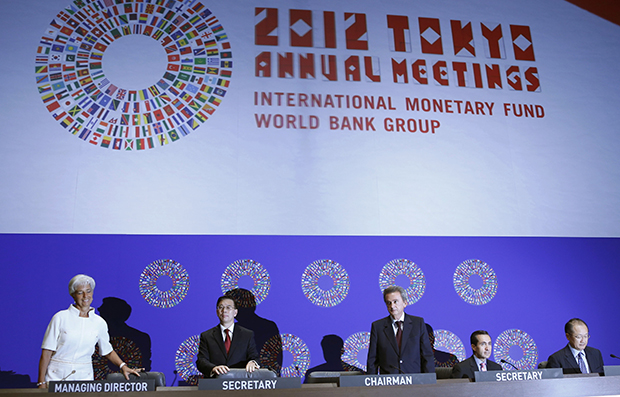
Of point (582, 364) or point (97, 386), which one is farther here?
point (582, 364)

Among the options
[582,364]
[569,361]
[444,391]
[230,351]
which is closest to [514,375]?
[444,391]

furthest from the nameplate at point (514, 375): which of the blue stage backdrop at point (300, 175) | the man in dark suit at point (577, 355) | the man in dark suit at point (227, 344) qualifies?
the blue stage backdrop at point (300, 175)

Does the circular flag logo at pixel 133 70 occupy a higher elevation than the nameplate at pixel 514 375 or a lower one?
higher

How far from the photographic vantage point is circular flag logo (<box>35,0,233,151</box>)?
4938mm

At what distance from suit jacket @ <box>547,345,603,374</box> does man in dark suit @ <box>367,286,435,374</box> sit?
79 cm

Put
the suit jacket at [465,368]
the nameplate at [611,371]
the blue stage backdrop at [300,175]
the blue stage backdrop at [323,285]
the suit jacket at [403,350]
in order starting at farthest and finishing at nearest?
1. the blue stage backdrop at [300,175]
2. the blue stage backdrop at [323,285]
3. the suit jacket at [403,350]
4. the suit jacket at [465,368]
5. the nameplate at [611,371]

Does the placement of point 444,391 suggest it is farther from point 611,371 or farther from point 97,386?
point 97,386

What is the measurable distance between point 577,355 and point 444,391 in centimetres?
182

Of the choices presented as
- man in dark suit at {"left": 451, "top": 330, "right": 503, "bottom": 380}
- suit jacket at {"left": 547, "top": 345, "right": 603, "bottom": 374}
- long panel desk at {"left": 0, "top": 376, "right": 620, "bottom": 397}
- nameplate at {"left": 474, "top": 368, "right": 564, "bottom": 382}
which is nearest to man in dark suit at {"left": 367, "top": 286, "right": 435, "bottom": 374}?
man in dark suit at {"left": 451, "top": 330, "right": 503, "bottom": 380}

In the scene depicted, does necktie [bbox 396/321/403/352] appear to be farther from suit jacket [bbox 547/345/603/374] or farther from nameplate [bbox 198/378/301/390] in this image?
nameplate [bbox 198/378/301/390]

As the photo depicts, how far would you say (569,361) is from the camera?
138 inches

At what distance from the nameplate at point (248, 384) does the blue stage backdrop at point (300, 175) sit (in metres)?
2.19

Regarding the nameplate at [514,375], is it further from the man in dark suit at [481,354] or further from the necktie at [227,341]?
the necktie at [227,341]

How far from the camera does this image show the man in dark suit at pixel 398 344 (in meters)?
3.44
